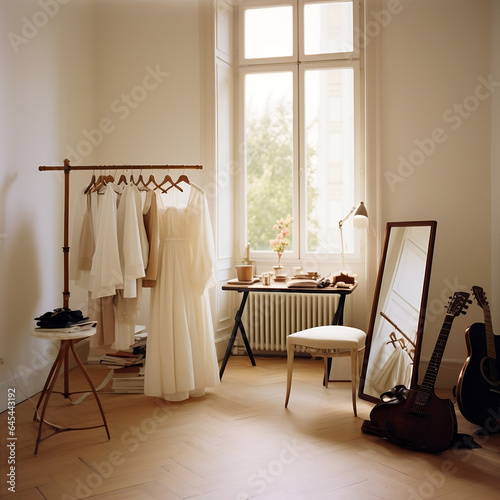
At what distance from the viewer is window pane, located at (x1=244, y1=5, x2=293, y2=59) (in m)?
5.62

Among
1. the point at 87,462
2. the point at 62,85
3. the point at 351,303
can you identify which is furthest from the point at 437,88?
the point at 87,462

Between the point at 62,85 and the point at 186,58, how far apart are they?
1171mm

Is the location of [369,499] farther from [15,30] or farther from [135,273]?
[15,30]

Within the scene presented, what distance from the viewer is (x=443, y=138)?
455cm

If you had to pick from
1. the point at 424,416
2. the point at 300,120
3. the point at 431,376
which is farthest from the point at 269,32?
the point at 424,416

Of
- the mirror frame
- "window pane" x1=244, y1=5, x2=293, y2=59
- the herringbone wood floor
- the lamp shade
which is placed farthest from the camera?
"window pane" x1=244, y1=5, x2=293, y2=59

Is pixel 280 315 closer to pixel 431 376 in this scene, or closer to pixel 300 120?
pixel 300 120

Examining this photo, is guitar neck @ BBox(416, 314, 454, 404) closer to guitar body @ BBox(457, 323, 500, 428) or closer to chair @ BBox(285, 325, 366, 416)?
guitar body @ BBox(457, 323, 500, 428)

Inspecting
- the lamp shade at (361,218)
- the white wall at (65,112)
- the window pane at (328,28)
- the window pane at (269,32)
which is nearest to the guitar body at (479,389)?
the lamp shade at (361,218)

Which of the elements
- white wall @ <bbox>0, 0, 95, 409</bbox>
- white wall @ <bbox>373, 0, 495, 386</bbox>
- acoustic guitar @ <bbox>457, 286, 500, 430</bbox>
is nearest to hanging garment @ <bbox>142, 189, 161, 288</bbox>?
white wall @ <bbox>0, 0, 95, 409</bbox>

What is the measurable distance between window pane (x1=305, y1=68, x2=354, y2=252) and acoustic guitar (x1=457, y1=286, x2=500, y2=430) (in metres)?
2.02

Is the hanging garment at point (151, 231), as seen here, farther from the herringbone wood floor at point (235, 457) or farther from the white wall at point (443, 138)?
the white wall at point (443, 138)

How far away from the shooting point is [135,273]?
13.0 feet

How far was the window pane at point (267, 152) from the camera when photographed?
566 cm
